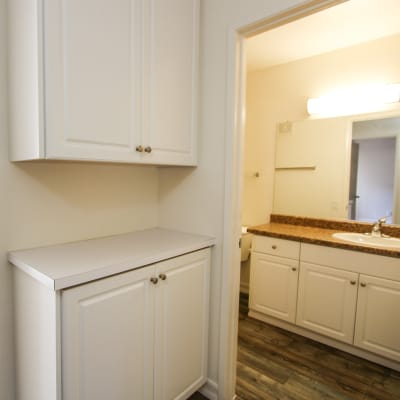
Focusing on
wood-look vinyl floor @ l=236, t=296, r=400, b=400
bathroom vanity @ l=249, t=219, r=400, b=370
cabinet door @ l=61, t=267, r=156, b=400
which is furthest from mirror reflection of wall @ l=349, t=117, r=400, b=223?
cabinet door @ l=61, t=267, r=156, b=400

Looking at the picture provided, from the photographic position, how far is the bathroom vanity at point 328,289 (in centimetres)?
180

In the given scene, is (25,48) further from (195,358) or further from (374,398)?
(374,398)

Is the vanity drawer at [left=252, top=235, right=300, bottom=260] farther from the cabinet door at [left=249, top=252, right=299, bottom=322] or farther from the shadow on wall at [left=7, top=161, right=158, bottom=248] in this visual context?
the shadow on wall at [left=7, top=161, right=158, bottom=248]

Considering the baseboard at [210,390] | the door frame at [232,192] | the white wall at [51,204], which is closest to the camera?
the white wall at [51,204]

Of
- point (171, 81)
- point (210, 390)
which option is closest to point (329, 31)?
point (171, 81)

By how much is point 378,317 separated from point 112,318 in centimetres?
174

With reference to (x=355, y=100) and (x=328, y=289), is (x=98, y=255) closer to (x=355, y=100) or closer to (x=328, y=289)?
(x=328, y=289)

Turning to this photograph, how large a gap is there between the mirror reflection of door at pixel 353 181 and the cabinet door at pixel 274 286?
0.69 m

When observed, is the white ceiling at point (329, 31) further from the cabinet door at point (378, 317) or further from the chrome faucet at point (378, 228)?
the cabinet door at point (378, 317)

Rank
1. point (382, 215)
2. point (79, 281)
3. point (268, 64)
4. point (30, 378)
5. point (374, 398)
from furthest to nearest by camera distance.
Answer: point (268, 64) < point (382, 215) < point (374, 398) < point (30, 378) < point (79, 281)

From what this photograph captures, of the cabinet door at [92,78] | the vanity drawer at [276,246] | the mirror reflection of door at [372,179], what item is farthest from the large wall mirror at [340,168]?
the cabinet door at [92,78]

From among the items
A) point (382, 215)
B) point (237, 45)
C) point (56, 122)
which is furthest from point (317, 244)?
point (56, 122)

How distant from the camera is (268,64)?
2.63 m

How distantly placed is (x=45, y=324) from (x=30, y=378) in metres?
0.34
